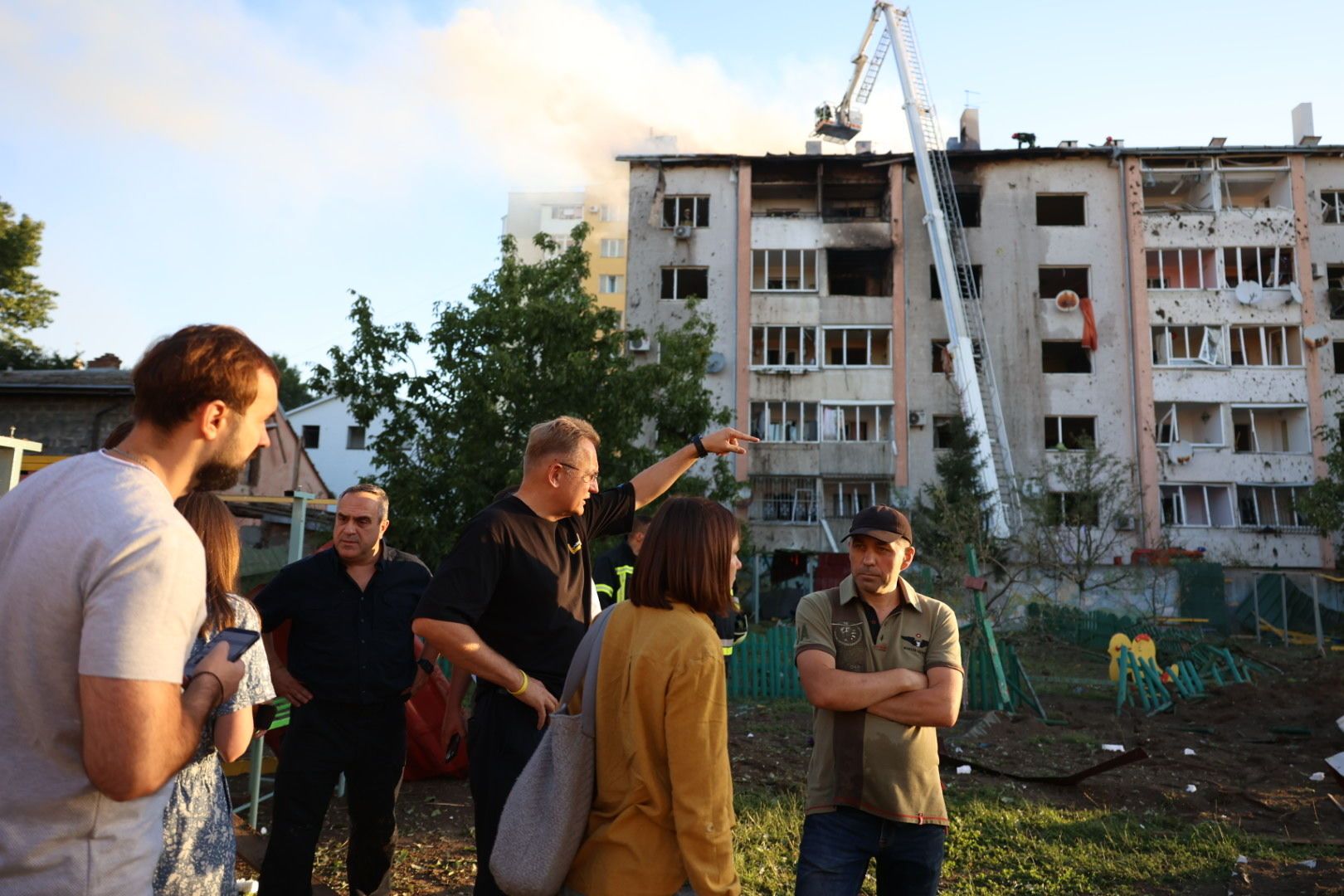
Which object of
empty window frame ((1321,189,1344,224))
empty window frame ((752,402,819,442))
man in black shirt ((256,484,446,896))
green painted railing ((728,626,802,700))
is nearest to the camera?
man in black shirt ((256,484,446,896))

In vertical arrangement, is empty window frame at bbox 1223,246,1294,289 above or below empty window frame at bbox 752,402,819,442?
above

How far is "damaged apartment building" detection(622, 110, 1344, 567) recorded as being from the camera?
113 feet

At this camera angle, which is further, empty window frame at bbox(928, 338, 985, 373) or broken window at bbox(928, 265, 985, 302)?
broken window at bbox(928, 265, 985, 302)

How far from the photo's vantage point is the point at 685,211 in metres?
38.1

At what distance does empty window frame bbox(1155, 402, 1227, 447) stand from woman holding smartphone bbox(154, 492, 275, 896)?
123ft

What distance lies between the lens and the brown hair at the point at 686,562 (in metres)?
2.74

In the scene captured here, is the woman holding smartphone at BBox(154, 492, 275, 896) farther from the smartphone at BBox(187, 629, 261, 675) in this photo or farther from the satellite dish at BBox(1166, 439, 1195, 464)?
the satellite dish at BBox(1166, 439, 1195, 464)

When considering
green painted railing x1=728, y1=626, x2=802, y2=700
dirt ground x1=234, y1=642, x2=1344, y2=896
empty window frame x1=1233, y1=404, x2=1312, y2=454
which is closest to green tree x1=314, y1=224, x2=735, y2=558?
green painted railing x1=728, y1=626, x2=802, y2=700

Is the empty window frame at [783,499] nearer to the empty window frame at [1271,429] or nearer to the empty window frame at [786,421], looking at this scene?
the empty window frame at [786,421]

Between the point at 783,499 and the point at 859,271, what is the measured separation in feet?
34.4

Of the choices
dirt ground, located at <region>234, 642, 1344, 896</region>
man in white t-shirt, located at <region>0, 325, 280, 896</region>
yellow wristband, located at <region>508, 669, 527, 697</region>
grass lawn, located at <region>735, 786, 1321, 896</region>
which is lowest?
dirt ground, located at <region>234, 642, 1344, 896</region>

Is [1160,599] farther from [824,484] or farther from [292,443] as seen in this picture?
[292,443]

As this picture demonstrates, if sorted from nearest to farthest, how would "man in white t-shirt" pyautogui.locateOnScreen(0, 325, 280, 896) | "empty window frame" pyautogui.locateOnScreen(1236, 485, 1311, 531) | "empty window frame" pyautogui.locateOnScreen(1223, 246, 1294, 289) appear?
"man in white t-shirt" pyautogui.locateOnScreen(0, 325, 280, 896) → "empty window frame" pyautogui.locateOnScreen(1236, 485, 1311, 531) → "empty window frame" pyautogui.locateOnScreen(1223, 246, 1294, 289)

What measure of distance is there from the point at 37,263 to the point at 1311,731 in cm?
4324
